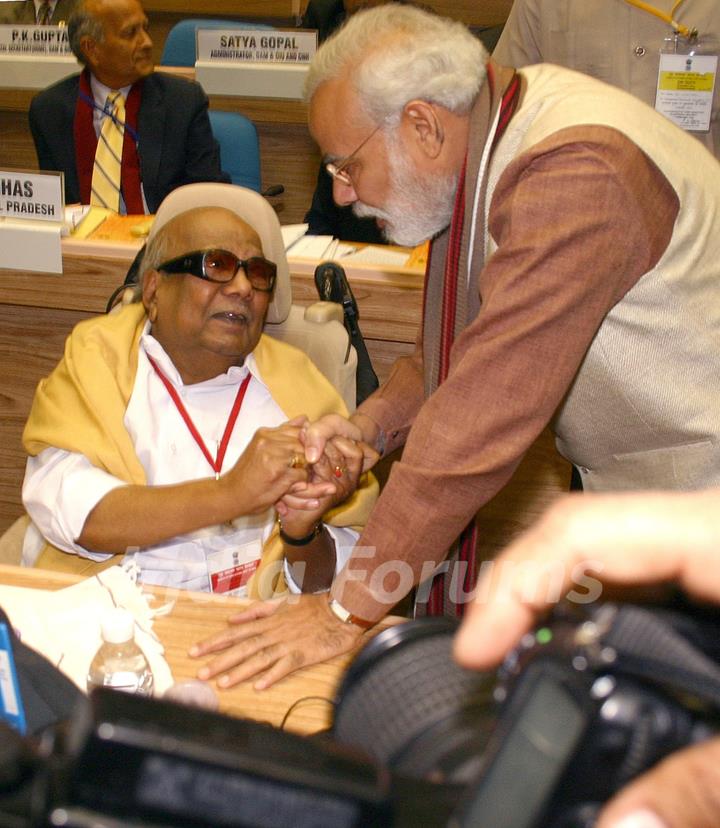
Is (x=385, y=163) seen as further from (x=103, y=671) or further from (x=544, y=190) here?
(x=103, y=671)

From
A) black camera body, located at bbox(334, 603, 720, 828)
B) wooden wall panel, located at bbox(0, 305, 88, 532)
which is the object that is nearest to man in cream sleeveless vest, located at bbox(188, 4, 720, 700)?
black camera body, located at bbox(334, 603, 720, 828)

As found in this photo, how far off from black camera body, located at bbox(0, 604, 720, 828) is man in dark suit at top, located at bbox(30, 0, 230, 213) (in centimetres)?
356

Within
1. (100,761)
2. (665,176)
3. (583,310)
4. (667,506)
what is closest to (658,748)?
(667,506)

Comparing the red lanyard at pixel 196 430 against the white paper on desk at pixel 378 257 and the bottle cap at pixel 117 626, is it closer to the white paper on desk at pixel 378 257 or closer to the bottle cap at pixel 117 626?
the bottle cap at pixel 117 626

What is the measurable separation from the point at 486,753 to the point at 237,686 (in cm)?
100

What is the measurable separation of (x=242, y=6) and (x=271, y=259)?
476 centimetres

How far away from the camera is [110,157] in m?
3.92

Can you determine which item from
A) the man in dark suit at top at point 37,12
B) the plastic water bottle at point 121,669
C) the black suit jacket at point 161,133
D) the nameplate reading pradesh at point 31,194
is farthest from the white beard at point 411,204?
the man in dark suit at top at point 37,12

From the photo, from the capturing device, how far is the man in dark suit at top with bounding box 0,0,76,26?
5445 millimetres

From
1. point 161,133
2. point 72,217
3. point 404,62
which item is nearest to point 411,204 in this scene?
point 404,62

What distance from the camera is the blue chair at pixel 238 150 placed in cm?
406

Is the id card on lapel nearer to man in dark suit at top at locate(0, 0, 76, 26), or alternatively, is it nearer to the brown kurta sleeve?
the brown kurta sleeve

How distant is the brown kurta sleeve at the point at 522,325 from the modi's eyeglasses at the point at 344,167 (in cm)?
30

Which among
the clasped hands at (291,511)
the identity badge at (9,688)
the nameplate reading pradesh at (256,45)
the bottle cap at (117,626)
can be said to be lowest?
the clasped hands at (291,511)
